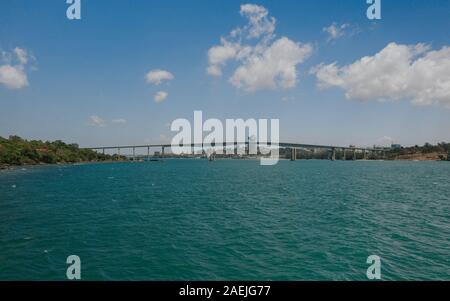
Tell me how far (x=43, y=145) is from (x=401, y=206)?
21605 centimetres

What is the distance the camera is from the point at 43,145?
19375 cm

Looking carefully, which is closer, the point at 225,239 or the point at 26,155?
the point at 225,239

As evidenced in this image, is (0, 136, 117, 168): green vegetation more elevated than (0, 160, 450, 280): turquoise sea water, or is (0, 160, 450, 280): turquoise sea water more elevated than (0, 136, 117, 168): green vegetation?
(0, 136, 117, 168): green vegetation

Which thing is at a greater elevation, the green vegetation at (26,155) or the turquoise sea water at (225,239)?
the green vegetation at (26,155)

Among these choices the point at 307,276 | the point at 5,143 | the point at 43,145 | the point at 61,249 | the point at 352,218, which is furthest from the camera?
the point at 43,145

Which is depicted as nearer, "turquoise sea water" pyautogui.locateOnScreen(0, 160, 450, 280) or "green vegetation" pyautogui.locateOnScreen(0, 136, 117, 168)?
"turquoise sea water" pyautogui.locateOnScreen(0, 160, 450, 280)

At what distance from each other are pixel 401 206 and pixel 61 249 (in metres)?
42.2

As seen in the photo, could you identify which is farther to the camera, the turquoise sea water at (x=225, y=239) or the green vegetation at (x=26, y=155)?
the green vegetation at (x=26, y=155)

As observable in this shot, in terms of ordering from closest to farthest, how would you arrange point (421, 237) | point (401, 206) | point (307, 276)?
point (307, 276) → point (421, 237) → point (401, 206)

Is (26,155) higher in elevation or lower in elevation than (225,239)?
higher

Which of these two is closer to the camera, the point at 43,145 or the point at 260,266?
the point at 260,266
